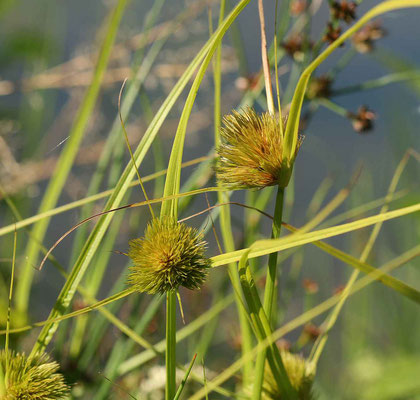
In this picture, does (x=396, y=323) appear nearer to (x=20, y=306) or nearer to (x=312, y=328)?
(x=312, y=328)

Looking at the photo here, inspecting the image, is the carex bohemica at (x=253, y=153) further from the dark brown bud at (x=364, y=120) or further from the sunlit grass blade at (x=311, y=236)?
the dark brown bud at (x=364, y=120)

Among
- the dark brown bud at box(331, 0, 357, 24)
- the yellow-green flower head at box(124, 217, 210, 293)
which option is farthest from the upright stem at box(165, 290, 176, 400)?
the dark brown bud at box(331, 0, 357, 24)

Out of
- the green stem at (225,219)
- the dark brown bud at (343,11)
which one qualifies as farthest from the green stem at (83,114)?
the dark brown bud at (343,11)

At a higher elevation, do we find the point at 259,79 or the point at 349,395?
the point at 259,79

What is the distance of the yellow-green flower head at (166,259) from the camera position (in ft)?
0.68

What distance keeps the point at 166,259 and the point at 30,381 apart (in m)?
0.09

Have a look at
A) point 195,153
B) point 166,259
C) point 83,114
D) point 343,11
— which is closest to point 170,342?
point 166,259

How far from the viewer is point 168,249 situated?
21 cm

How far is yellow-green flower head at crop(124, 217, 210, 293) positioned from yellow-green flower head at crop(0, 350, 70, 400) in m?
0.06

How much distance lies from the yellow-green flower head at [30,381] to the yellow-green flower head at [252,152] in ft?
0.40

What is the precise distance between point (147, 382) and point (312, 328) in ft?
0.63

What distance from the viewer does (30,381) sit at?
23 cm

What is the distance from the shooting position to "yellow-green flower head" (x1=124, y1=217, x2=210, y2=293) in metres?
0.21

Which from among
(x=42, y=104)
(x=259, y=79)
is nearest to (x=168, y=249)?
(x=259, y=79)
